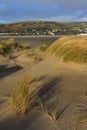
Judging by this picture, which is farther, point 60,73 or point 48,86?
point 60,73

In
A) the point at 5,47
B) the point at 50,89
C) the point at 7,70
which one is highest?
the point at 50,89

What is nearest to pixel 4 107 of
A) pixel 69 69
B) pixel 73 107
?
pixel 73 107

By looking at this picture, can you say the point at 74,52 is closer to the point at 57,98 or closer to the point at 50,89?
the point at 50,89

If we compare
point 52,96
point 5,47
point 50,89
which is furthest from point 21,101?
point 5,47

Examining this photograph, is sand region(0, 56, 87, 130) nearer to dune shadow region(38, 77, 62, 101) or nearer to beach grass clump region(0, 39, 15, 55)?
dune shadow region(38, 77, 62, 101)

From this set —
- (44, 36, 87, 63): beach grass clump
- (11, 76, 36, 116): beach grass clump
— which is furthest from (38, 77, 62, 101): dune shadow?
(44, 36, 87, 63): beach grass clump

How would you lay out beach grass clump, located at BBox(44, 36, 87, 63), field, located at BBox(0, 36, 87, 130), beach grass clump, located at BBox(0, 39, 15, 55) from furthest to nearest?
1. beach grass clump, located at BBox(0, 39, 15, 55)
2. beach grass clump, located at BBox(44, 36, 87, 63)
3. field, located at BBox(0, 36, 87, 130)

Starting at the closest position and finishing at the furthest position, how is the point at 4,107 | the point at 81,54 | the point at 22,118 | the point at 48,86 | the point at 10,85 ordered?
the point at 22,118 < the point at 4,107 < the point at 48,86 < the point at 10,85 < the point at 81,54

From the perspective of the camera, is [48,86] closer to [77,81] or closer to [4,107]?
[77,81]

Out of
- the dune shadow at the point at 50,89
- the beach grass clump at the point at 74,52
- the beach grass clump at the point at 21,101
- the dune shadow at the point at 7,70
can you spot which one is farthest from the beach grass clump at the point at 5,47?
the beach grass clump at the point at 21,101

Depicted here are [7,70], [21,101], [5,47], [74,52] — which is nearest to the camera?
[21,101]

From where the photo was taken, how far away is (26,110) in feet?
40.0

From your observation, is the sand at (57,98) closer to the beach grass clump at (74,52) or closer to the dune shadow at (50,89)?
the dune shadow at (50,89)

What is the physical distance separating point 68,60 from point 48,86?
12.9 feet
